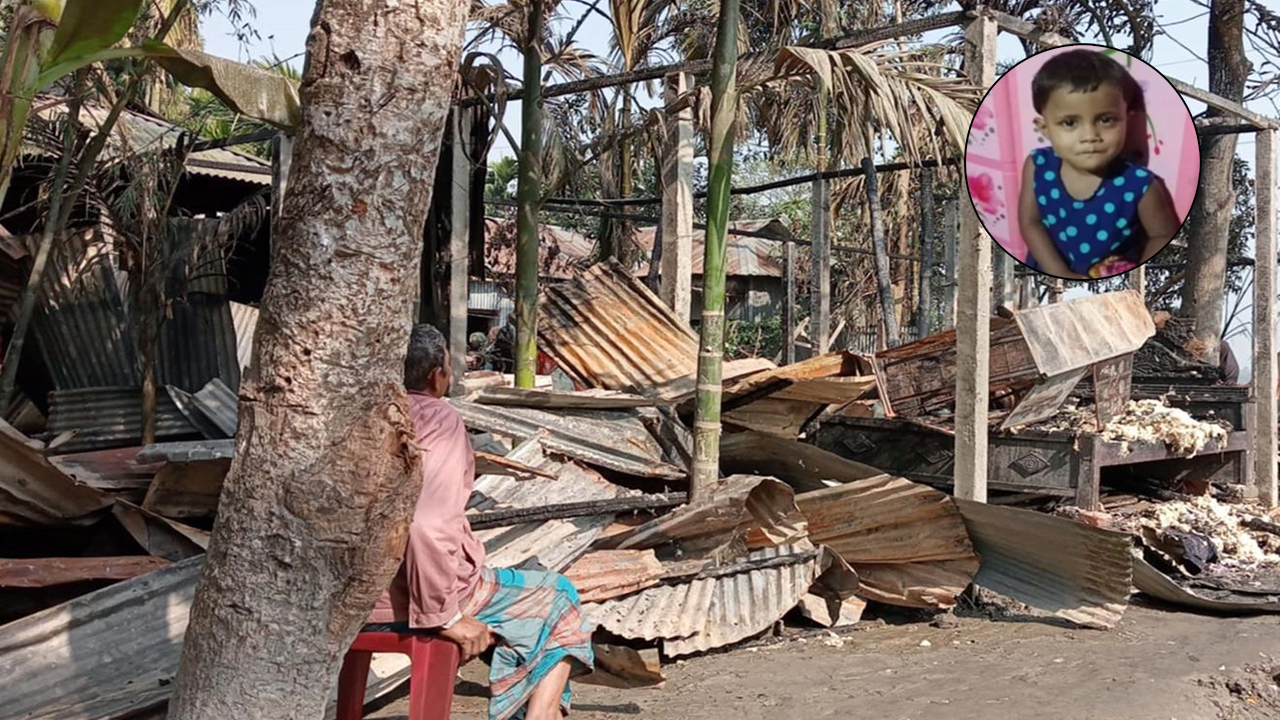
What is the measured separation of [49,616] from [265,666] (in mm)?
2121

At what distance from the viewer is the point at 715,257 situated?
642cm

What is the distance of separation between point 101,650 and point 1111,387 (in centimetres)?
723

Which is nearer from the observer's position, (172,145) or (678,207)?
(678,207)

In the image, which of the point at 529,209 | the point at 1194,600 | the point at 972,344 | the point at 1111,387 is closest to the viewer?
the point at 972,344

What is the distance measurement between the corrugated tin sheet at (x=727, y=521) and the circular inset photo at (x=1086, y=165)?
2.14m

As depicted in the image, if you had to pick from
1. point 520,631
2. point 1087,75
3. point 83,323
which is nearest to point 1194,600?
point 1087,75

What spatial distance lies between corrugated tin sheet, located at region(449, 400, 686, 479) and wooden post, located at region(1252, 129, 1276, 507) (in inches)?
245

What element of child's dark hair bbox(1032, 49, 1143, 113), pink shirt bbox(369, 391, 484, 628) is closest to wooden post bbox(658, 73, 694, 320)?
child's dark hair bbox(1032, 49, 1143, 113)

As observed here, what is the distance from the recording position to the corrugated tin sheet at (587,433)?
639cm

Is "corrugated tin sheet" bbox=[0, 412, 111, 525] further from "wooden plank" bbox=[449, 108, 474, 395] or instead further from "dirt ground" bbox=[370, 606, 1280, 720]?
"wooden plank" bbox=[449, 108, 474, 395]

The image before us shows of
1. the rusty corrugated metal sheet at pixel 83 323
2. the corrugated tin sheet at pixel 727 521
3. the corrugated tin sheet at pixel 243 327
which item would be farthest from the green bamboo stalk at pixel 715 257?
A: the rusty corrugated metal sheet at pixel 83 323

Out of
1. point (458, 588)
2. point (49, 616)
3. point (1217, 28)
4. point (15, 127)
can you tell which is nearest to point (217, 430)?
point (49, 616)

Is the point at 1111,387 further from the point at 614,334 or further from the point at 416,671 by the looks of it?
the point at 416,671

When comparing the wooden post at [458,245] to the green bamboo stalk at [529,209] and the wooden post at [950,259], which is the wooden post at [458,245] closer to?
the green bamboo stalk at [529,209]
